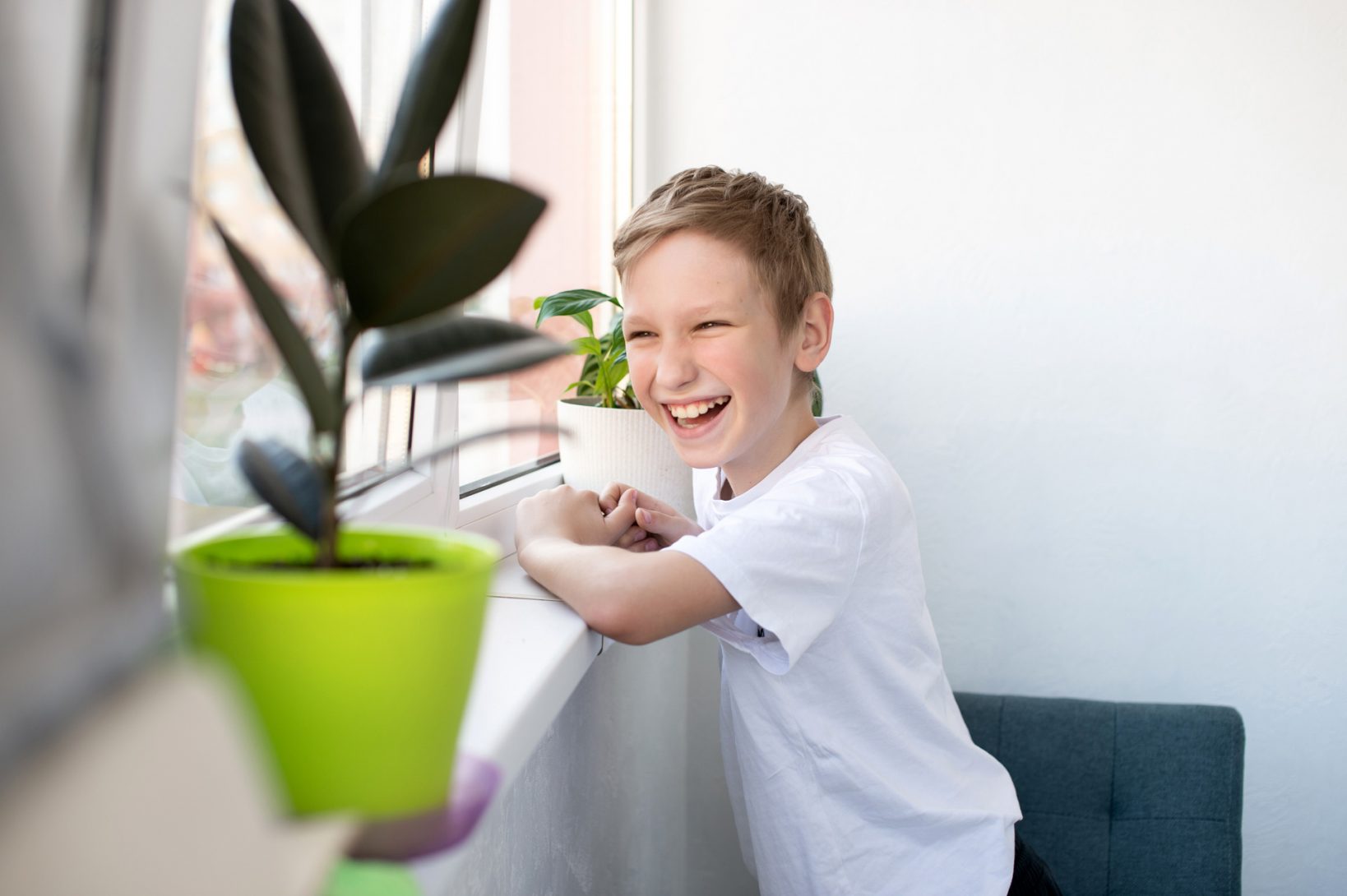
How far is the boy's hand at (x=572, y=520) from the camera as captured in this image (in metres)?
0.95

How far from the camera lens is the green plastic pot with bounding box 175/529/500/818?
325 mm

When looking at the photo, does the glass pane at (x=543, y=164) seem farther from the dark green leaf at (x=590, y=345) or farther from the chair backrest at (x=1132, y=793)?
the chair backrest at (x=1132, y=793)

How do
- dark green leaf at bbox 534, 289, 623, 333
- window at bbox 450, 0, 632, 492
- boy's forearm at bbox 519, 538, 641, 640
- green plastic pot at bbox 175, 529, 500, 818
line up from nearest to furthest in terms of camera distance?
green plastic pot at bbox 175, 529, 500, 818 < boy's forearm at bbox 519, 538, 641, 640 < dark green leaf at bbox 534, 289, 623, 333 < window at bbox 450, 0, 632, 492

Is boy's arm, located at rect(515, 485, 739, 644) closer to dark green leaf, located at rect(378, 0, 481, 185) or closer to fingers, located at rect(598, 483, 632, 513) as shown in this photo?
fingers, located at rect(598, 483, 632, 513)

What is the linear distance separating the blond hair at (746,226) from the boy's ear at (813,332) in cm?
1

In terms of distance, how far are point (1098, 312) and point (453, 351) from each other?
153cm

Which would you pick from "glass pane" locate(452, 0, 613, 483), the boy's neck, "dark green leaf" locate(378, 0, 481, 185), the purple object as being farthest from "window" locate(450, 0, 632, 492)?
the purple object

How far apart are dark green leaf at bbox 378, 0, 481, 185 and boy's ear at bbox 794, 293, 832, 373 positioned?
79cm

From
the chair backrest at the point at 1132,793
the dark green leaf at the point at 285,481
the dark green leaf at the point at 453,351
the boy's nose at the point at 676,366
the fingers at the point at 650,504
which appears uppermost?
the dark green leaf at the point at 453,351

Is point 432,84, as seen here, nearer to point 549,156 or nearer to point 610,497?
point 610,497

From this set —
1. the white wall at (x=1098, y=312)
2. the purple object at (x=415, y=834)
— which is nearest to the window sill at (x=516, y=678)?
the purple object at (x=415, y=834)

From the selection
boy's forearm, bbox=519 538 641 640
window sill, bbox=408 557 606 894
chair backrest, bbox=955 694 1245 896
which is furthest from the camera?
chair backrest, bbox=955 694 1245 896

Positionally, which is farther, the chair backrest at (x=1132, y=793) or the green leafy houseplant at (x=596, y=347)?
the chair backrest at (x=1132, y=793)

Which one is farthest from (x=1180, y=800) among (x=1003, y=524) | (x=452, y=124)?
(x=452, y=124)
